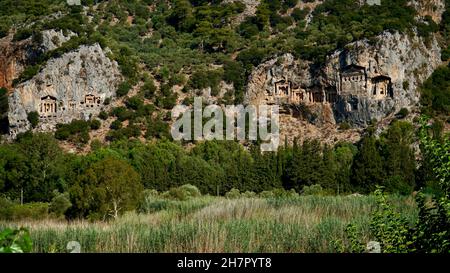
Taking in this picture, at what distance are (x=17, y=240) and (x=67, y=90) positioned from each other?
66.5m

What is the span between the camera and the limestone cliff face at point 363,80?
217 feet

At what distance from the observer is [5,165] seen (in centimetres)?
4278

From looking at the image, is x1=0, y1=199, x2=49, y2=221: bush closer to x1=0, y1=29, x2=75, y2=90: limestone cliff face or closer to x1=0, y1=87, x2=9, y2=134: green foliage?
x1=0, y1=87, x2=9, y2=134: green foliage

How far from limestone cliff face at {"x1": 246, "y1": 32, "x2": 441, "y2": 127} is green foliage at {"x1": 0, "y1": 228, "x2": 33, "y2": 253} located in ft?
206

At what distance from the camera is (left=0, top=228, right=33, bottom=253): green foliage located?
449cm

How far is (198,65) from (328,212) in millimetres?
56459

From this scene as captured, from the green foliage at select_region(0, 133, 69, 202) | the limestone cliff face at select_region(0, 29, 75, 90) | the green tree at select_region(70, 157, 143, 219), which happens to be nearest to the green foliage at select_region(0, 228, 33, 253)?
the green tree at select_region(70, 157, 143, 219)

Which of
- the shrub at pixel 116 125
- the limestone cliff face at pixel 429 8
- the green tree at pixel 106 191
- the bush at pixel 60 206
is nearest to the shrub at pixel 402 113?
the limestone cliff face at pixel 429 8

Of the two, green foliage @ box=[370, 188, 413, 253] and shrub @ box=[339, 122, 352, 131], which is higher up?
shrub @ box=[339, 122, 352, 131]

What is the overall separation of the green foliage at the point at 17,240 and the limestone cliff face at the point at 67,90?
64.0m

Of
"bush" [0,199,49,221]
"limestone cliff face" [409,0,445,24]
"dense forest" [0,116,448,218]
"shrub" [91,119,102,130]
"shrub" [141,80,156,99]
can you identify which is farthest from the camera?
"limestone cliff face" [409,0,445,24]
